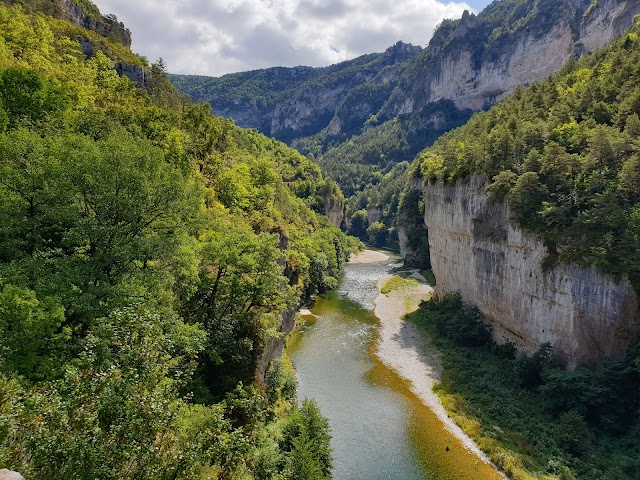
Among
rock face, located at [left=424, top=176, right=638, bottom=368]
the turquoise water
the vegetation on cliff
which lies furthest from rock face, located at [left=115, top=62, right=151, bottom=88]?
the vegetation on cliff

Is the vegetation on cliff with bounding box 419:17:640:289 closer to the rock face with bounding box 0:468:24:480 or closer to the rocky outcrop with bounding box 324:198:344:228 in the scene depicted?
the rock face with bounding box 0:468:24:480

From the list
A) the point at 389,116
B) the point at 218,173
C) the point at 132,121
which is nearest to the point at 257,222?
the point at 218,173

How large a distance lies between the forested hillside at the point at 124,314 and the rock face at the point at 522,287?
16.8 metres

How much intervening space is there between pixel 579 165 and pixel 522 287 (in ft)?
29.4

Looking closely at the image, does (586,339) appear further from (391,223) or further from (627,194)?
(391,223)

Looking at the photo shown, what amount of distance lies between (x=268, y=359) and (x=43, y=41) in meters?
32.6

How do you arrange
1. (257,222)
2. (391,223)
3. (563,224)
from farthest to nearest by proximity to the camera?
(391,223), (257,222), (563,224)

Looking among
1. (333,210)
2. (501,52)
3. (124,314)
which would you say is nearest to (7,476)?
(124,314)

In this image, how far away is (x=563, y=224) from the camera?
26.8 m

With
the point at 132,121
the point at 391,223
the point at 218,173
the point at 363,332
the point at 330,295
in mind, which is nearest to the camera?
the point at 132,121

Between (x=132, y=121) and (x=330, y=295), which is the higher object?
(x=132, y=121)

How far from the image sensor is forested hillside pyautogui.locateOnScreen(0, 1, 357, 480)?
25.0ft

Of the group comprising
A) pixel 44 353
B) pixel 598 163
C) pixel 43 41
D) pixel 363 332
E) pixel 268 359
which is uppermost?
pixel 43 41

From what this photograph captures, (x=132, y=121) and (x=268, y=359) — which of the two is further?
(x=132, y=121)
